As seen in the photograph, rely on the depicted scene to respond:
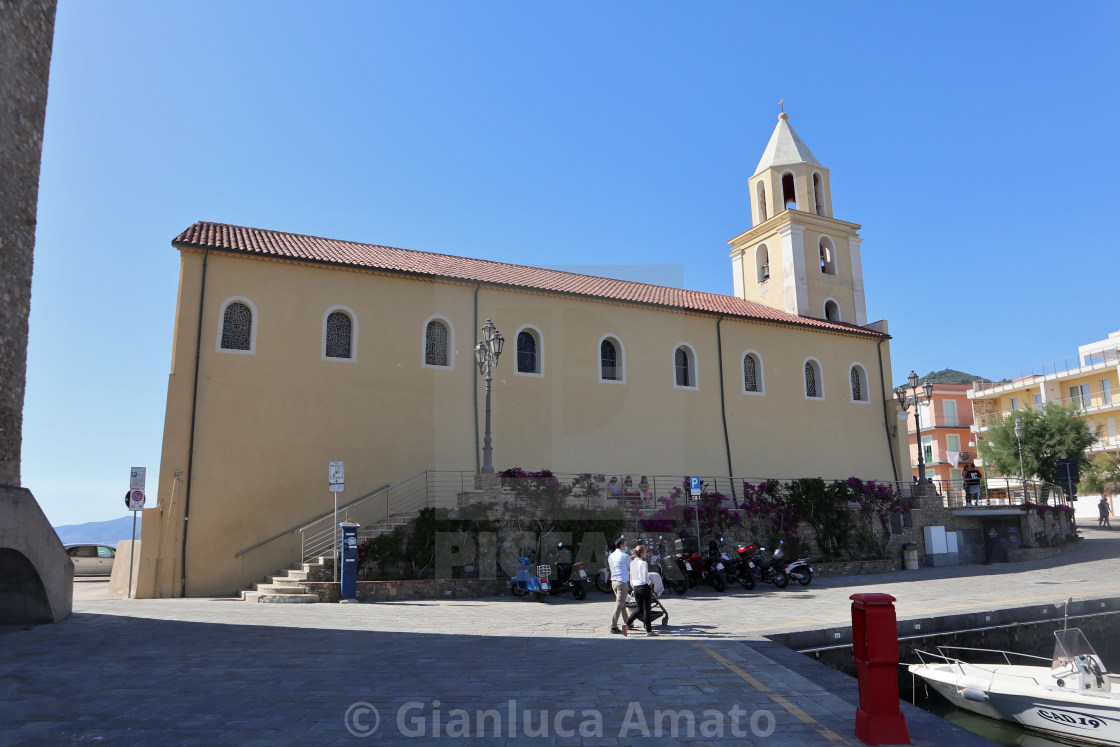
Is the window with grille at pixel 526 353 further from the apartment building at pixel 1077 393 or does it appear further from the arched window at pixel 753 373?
the apartment building at pixel 1077 393

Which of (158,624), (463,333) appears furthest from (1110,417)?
(158,624)

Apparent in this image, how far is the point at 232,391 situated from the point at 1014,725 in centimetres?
1755

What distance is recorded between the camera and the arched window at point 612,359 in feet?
80.3

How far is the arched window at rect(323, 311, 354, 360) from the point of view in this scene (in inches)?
803

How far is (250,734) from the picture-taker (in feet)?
19.0

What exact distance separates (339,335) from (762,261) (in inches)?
820

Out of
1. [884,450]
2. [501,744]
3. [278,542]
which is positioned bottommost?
[501,744]

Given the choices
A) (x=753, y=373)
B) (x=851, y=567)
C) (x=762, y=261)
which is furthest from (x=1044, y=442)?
(x=851, y=567)

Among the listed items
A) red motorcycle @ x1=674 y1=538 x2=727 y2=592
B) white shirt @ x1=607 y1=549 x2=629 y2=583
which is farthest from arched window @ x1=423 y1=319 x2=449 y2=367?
white shirt @ x1=607 y1=549 x2=629 y2=583

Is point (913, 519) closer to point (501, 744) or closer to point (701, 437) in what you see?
point (701, 437)

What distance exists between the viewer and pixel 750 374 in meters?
27.4

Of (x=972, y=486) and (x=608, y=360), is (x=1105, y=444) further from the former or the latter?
(x=608, y=360)

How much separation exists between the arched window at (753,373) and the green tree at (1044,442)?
23.4 meters

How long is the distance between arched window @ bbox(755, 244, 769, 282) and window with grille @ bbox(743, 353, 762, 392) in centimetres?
742
